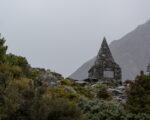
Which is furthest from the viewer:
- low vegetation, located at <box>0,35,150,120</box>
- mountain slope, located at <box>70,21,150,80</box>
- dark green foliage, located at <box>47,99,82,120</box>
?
mountain slope, located at <box>70,21,150,80</box>

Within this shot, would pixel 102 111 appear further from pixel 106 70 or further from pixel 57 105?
pixel 106 70

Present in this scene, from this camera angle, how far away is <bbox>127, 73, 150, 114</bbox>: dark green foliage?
25.9ft

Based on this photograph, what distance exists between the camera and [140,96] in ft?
27.1

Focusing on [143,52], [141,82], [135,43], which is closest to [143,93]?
[141,82]

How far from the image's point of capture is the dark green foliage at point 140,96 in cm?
790

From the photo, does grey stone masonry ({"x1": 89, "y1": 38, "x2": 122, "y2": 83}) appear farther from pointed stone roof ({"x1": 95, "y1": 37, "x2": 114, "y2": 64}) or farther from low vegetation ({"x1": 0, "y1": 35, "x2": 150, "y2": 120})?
low vegetation ({"x1": 0, "y1": 35, "x2": 150, "y2": 120})

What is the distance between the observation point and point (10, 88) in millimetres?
5996

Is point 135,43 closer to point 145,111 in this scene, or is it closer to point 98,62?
point 98,62

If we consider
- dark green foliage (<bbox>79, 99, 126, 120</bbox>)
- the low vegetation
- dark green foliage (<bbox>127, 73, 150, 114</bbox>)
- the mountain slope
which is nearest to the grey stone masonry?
the low vegetation

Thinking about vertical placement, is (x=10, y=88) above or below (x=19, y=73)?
below

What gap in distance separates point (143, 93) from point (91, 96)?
5.01 m

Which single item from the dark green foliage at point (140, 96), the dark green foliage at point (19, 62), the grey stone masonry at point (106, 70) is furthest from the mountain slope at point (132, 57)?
the dark green foliage at point (140, 96)

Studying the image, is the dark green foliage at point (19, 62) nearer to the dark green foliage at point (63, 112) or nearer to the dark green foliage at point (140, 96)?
the dark green foliage at point (140, 96)

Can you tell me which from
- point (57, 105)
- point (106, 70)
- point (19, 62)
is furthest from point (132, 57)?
point (57, 105)
